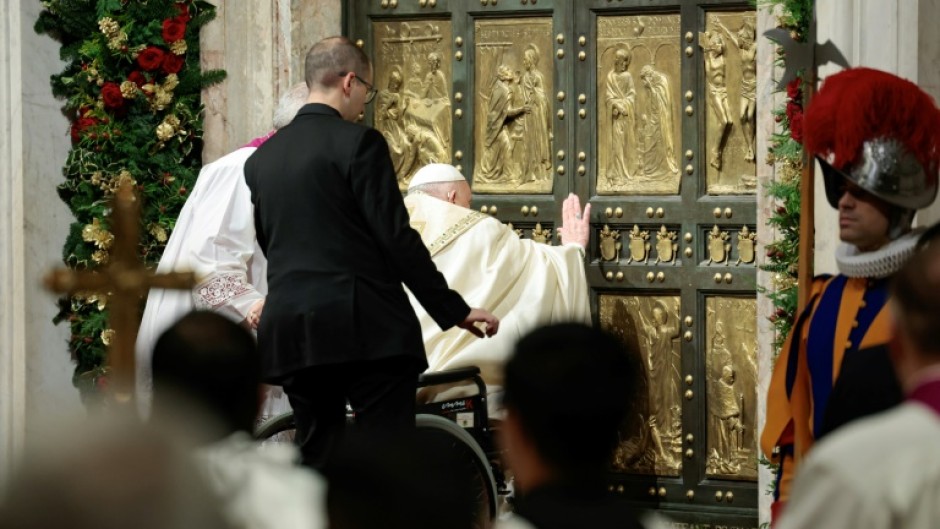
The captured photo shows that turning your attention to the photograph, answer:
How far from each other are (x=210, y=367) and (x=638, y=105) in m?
5.58

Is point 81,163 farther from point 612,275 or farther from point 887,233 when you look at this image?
point 887,233

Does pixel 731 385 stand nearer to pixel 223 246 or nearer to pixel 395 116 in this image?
pixel 395 116

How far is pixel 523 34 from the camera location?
836cm

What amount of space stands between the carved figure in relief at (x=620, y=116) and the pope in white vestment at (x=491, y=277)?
0.56 m

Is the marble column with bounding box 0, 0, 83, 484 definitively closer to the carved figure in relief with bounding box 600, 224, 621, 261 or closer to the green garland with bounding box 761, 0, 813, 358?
the carved figure in relief with bounding box 600, 224, 621, 261

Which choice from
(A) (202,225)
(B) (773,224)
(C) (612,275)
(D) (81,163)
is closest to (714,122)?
(C) (612,275)

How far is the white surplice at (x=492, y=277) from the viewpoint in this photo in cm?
731

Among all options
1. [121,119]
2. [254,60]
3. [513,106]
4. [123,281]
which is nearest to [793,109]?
[513,106]

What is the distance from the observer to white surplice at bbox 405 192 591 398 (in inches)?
288

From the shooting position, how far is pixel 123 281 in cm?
323

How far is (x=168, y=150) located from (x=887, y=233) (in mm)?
5112

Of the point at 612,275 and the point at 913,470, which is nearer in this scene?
the point at 913,470

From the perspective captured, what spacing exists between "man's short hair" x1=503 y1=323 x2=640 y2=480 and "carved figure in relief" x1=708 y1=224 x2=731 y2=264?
17.4 feet

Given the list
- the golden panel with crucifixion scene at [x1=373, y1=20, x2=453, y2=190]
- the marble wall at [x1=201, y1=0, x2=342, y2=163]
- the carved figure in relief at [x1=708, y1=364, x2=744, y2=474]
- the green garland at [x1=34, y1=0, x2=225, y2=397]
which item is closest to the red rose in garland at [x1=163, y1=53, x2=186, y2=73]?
the green garland at [x1=34, y1=0, x2=225, y2=397]
